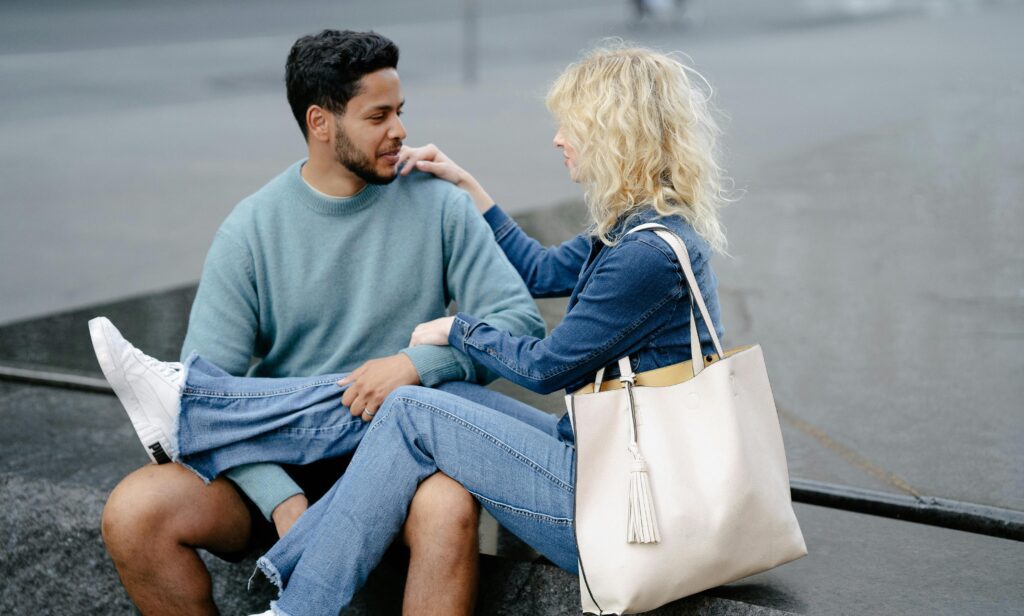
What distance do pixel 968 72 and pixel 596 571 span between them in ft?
37.8

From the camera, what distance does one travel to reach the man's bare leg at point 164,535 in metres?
2.74

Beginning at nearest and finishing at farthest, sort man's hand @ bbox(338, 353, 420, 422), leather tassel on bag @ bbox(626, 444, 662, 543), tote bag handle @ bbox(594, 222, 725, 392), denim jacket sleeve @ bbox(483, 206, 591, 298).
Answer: leather tassel on bag @ bbox(626, 444, 662, 543), tote bag handle @ bbox(594, 222, 725, 392), man's hand @ bbox(338, 353, 420, 422), denim jacket sleeve @ bbox(483, 206, 591, 298)

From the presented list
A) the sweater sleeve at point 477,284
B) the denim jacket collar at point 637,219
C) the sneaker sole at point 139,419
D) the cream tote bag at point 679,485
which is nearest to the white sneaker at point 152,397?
the sneaker sole at point 139,419

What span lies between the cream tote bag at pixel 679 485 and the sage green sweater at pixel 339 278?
63 centimetres

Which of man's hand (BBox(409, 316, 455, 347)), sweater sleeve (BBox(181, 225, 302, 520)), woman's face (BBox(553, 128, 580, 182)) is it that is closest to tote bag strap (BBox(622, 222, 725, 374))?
woman's face (BBox(553, 128, 580, 182))

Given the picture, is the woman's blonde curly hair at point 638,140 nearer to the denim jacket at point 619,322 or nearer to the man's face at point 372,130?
the denim jacket at point 619,322

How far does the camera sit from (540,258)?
11.2 feet

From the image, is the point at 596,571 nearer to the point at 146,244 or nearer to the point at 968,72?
the point at 146,244

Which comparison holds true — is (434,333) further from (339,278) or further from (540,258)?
(540,258)

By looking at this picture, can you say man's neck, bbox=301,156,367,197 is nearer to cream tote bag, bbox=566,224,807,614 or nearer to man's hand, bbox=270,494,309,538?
man's hand, bbox=270,494,309,538

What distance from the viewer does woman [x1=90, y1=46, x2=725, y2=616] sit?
2.59 m

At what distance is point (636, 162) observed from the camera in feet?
8.72

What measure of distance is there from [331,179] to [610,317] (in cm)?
97

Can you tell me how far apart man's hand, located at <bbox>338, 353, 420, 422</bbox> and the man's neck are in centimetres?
51
